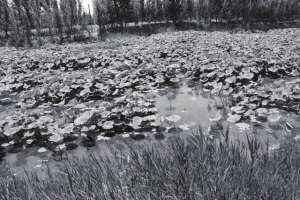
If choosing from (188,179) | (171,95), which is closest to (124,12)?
(171,95)

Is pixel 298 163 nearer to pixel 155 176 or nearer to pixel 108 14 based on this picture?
pixel 155 176

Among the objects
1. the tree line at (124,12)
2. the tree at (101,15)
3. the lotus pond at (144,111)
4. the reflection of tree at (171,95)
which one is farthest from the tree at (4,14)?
the reflection of tree at (171,95)

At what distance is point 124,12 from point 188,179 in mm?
38152

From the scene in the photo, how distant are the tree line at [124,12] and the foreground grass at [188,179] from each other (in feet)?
86.4

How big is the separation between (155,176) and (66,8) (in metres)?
37.1

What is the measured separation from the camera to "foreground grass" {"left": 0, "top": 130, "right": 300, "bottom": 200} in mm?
1456

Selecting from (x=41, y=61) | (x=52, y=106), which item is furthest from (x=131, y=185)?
(x=41, y=61)

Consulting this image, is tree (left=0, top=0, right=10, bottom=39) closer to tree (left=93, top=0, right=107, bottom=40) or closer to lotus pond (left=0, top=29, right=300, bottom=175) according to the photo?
tree (left=93, top=0, right=107, bottom=40)

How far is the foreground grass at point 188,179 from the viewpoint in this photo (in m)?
1.46

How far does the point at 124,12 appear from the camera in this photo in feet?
120

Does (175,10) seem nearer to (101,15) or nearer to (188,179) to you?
(101,15)

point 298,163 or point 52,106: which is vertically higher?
point 298,163

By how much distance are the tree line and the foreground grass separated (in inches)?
1037

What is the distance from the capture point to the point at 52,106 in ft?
17.6
